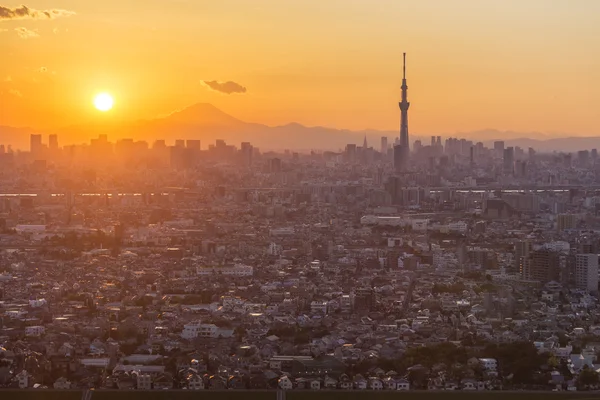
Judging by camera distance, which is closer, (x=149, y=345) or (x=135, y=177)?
(x=149, y=345)

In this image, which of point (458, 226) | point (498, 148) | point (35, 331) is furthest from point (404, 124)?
point (35, 331)

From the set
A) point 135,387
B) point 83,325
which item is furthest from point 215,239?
point 135,387

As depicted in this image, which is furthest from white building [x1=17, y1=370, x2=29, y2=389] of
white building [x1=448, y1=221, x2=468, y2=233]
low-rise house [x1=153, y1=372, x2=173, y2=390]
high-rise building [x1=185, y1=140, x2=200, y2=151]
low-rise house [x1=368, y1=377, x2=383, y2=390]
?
high-rise building [x1=185, y1=140, x2=200, y2=151]

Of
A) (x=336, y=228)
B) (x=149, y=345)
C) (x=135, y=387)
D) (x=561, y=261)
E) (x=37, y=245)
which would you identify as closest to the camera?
(x=135, y=387)

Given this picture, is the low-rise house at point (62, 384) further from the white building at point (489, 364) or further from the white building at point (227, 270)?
the white building at point (227, 270)

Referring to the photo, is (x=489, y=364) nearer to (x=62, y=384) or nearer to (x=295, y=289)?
(x=62, y=384)

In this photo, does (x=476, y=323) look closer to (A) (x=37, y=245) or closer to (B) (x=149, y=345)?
(B) (x=149, y=345)

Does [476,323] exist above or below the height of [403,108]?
below

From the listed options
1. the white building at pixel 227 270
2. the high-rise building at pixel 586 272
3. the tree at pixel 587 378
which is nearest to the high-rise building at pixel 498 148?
the white building at pixel 227 270
